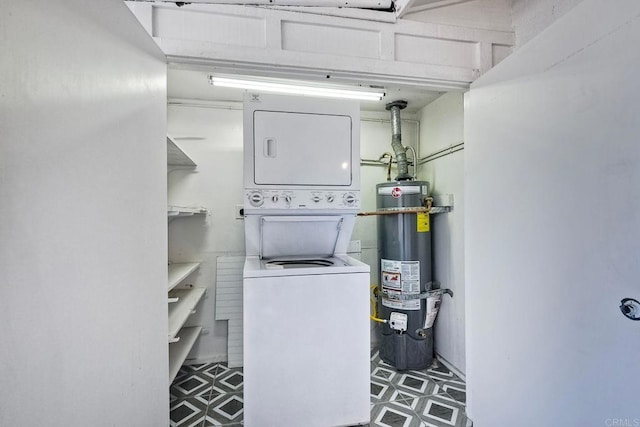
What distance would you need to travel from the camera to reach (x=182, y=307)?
206cm

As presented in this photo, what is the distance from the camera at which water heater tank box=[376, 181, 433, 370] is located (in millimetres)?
2361

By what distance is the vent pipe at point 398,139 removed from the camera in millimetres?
2549

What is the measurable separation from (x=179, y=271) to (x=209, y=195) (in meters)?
0.79

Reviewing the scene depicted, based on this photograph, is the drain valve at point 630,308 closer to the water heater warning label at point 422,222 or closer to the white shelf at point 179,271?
the water heater warning label at point 422,222

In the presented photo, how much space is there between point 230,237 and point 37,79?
2.12 metres

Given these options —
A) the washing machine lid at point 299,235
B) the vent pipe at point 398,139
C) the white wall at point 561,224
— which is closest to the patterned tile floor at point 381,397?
the white wall at point 561,224

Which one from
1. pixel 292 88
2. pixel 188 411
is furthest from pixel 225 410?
pixel 292 88

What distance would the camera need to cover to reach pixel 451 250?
2.38 m

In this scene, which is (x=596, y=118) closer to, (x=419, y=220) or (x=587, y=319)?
(x=587, y=319)

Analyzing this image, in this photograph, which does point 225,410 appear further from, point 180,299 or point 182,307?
point 180,299

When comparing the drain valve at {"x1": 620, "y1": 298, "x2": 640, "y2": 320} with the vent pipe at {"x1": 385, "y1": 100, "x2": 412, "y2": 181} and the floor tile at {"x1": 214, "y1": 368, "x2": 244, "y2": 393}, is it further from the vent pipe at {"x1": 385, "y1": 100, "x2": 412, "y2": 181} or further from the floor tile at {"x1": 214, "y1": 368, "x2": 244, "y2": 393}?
the floor tile at {"x1": 214, "y1": 368, "x2": 244, "y2": 393}

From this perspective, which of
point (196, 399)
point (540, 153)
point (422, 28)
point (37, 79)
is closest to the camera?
point (37, 79)

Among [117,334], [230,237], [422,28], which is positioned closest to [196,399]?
[230,237]

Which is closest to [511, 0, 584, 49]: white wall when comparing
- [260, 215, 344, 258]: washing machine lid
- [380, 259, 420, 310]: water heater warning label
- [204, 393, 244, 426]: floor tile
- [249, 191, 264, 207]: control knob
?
[260, 215, 344, 258]: washing machine lid
